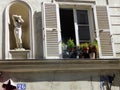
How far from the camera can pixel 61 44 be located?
1167 cm

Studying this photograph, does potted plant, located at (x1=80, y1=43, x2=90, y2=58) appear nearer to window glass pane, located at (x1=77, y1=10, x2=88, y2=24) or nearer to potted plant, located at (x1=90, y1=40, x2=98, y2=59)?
potted plant, located at (x1=90, y1=40, x2=98, y2=59)

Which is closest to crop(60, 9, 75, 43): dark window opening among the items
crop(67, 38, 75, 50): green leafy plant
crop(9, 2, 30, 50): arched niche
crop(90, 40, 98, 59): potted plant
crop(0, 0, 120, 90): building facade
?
crop(0, 0, 120, 90): building facade

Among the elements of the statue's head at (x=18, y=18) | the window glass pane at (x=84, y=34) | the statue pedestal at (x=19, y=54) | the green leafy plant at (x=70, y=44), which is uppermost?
the statue's head at (x=18, y=18)

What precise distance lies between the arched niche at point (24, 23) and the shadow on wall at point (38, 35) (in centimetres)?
27

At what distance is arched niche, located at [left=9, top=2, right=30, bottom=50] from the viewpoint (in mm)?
11664

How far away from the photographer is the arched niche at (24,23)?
11.7 meters

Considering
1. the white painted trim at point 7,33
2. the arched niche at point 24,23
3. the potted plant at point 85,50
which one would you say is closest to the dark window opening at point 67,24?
the potted plant at point 85,50

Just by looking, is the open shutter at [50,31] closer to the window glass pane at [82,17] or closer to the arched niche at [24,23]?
the arched niche at [24,23]

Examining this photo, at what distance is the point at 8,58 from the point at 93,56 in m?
2.54

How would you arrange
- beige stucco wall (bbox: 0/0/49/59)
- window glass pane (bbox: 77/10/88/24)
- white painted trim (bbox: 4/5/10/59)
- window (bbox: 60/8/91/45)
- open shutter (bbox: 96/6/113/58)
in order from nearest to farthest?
white painted trim (bbox: 4/5/10/59) < beige stucco wall (bbox: 0/0/49/59) < open shutter (bbox: 96/6/113/58) < window (bbox: 60/8/91/45) < window glass pane (bbox: 77/10/88/24)

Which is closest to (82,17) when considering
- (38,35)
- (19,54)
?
(38,35)

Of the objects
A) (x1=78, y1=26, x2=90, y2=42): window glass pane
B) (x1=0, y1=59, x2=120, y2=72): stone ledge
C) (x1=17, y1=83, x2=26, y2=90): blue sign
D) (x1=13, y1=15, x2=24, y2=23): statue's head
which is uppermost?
(x1=13, y1=15, x2=24, y2=23): statue's head

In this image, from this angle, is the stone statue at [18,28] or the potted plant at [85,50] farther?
the potted plant at [85,50]

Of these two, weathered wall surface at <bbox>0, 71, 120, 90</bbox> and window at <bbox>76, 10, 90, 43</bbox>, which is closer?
weathered wall surface at <bbox>0, 71, 120, 90</bbox>
